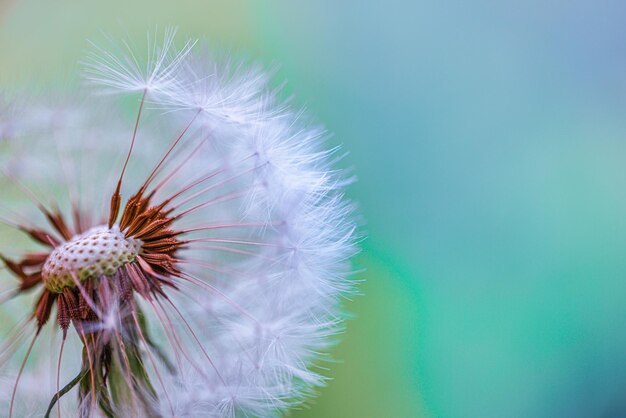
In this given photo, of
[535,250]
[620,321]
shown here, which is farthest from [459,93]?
[620,321]

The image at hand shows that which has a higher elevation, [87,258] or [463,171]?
[463,171]

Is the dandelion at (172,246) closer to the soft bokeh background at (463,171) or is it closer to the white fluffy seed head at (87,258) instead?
the white fluffy seed head at (87,258)

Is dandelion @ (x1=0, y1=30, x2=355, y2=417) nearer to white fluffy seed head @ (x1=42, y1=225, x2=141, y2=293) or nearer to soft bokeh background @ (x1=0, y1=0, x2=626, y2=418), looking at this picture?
white fluffy seed head @ (x1=42, y1=225, x2=141, y2=293)

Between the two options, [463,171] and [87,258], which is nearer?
[87,258]

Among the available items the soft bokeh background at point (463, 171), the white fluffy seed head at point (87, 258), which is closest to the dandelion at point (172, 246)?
the white fluffy seed head at point (87, 258)

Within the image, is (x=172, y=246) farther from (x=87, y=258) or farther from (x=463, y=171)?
(x=463, y=171)

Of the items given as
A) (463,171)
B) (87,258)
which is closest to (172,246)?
(87,258)

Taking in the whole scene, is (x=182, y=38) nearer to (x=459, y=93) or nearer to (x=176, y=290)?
(x=459, y=93)
